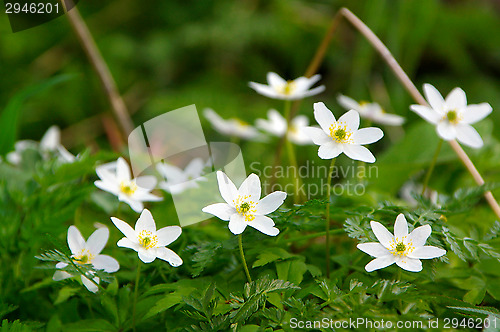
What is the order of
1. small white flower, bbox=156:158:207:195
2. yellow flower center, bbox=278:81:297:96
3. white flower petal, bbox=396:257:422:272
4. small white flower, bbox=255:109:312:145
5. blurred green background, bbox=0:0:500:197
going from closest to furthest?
1. white flower petal, bbox=396:257:422:272
2. small white flower, bbox=156:158:207:195
3. yellow flower center, bbox=278:81:297:96
4. small white flower, bbox=255:109:312:145
5. blurred green background, bbox=0:0:500:197

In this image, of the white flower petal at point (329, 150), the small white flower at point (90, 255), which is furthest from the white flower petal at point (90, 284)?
the white flower petal at point (329, 150)

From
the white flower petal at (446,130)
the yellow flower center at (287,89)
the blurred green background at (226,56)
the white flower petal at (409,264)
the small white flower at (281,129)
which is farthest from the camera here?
the blurred green background at (226,56)

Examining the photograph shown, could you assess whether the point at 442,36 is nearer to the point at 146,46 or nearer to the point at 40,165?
the point at 146,46

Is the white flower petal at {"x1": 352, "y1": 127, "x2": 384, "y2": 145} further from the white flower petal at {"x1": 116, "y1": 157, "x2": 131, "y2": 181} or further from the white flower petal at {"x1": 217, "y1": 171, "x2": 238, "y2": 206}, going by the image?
the white flower petal at {"x1": 116, "y1": 157, "x2": 131, "y2": 181}

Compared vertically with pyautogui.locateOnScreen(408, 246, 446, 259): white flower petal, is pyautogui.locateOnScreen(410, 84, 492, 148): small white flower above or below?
above

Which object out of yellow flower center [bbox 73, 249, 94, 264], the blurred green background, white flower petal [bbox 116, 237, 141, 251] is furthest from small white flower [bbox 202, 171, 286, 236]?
the blurred green background

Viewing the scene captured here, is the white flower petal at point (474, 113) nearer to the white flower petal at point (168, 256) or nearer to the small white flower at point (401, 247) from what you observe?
the small white flower at point (401, 247)
